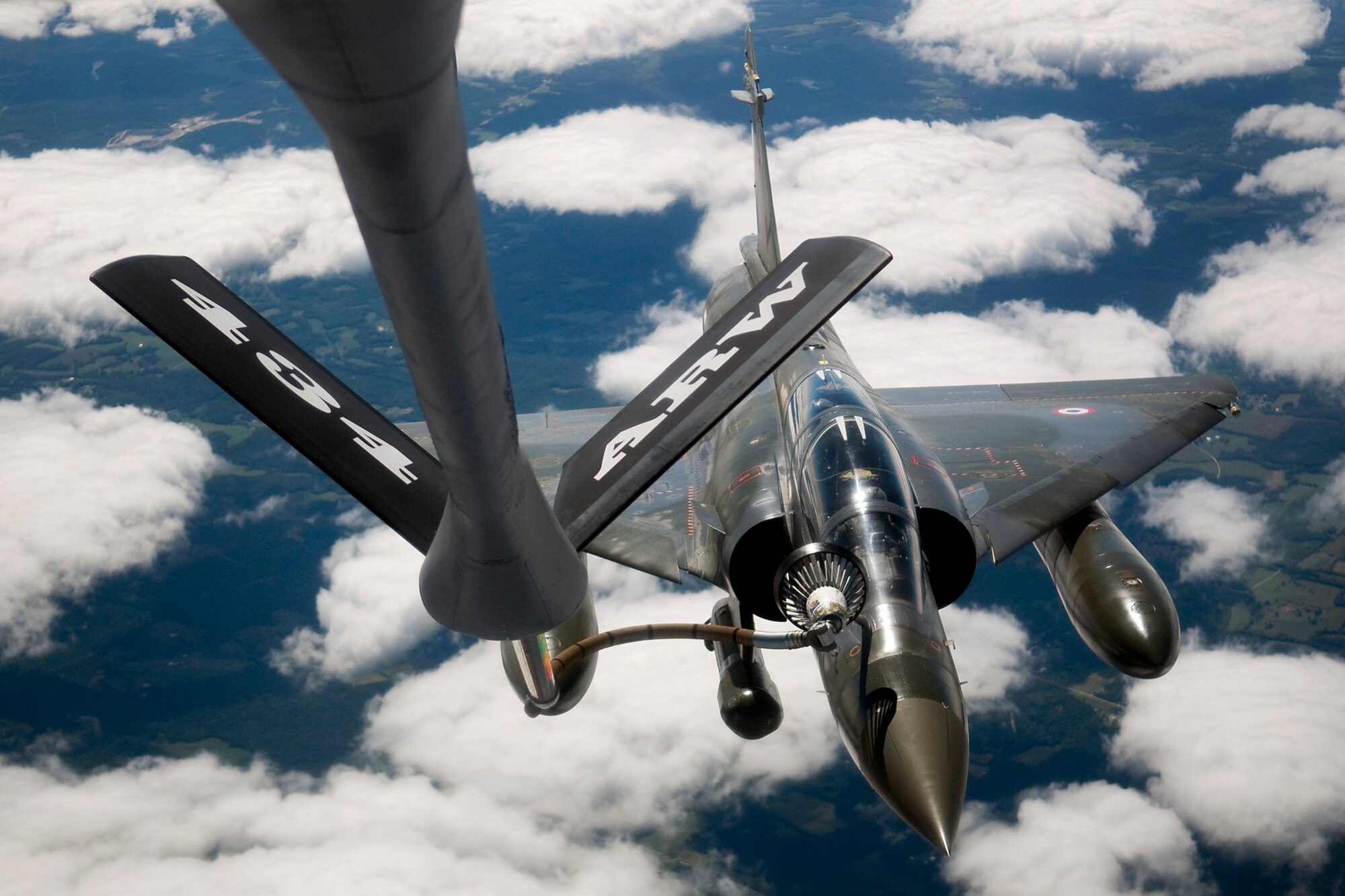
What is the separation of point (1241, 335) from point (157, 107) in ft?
699

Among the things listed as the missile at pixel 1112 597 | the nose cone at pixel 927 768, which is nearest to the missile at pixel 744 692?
the nose cone at pixel 927 768

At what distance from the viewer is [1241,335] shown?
160 metres

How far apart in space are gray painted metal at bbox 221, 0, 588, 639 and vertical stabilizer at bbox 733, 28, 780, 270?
19761mm

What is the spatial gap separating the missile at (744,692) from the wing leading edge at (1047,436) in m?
5.70

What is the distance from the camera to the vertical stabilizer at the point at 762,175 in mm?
24688

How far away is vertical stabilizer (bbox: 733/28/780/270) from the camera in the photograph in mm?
24688

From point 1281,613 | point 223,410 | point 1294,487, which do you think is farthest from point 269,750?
point 1294,487

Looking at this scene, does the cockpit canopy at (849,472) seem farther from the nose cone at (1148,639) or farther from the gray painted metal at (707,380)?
the gray painted metal at (707,380)

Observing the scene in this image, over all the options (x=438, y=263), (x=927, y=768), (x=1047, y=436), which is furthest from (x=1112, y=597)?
(x=438, y=263)

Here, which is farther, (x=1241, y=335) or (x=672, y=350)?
(x=672, y=350)

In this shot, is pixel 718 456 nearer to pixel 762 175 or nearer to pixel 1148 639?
pixel 762 175

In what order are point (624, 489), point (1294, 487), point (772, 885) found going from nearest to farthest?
point (624, 489), point (772, 885), point (1294, 487)

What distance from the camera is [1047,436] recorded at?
78.5 feet

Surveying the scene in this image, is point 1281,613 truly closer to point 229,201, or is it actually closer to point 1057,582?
point 1057,582
